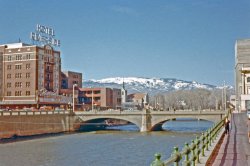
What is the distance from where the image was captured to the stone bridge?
98.5 m

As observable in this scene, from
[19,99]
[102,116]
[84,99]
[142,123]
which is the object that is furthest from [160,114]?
[84,99]

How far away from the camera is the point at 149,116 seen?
103812mm

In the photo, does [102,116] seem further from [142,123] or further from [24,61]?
[24,61]

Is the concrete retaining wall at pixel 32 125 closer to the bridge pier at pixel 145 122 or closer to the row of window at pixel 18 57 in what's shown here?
the bridge pier at pixel 145 122

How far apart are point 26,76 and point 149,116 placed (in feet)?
147

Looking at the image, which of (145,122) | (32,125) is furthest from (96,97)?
(32,125)

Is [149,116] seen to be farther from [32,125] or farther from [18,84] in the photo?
[18,84]

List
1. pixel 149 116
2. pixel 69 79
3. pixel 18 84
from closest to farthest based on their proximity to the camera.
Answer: pixel 149 116 → pixel 18 84 → pixel 69 79

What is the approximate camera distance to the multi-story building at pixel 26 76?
4850 inches

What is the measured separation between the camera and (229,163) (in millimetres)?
17141

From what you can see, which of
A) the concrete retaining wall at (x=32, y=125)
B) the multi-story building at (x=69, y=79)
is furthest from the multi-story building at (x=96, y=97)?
the concrete retaining wall at (x=32, y=125)

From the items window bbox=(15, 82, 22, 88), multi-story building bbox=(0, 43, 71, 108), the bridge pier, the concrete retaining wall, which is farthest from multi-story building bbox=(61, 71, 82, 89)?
the bridge pier

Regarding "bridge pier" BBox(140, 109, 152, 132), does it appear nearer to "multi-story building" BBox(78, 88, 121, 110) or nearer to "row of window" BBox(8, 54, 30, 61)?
"row of window" BBox(8, 54, 30, 61)

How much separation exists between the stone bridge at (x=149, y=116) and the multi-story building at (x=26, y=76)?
66.4ft
